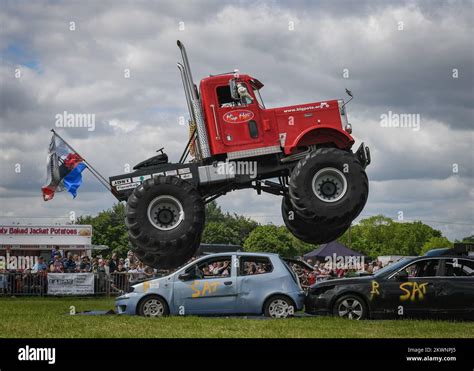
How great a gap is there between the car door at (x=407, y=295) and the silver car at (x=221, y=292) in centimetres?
189

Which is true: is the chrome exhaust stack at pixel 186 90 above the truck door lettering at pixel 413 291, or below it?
above

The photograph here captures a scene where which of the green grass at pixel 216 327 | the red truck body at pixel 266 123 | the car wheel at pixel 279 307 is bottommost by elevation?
the green grass at pixel 216 327

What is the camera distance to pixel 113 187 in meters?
12.1

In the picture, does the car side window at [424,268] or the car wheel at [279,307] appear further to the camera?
the car wheel at [279,307]

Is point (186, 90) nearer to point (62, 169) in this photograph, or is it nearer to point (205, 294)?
point (62, 169)

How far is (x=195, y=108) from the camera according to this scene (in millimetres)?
11906

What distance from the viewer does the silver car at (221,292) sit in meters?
15.9

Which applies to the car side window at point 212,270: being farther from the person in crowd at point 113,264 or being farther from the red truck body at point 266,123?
the person in crowd at point 113,264

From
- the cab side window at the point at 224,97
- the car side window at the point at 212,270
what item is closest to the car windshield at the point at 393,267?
the car side window at the point at 212,270

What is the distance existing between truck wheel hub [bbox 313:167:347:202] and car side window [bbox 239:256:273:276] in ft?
16.8

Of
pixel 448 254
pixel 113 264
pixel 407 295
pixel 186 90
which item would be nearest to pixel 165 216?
pixel 186 90

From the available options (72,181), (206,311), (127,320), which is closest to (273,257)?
(206,311)

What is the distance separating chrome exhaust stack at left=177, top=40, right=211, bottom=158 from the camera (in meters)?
A: 11.8
